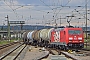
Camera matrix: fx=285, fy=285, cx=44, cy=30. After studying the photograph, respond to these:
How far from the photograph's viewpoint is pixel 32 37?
64.9m

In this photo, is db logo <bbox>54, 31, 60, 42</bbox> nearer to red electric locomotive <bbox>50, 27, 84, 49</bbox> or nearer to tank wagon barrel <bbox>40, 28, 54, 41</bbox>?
red electric locomotive <bbox>50, 27, 84, 49</bbox>

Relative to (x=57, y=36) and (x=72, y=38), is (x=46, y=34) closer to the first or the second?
(x=57, y=36)

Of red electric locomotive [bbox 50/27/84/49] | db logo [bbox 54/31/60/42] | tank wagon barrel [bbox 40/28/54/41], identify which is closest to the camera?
red electric locomotive [bbox 50/27/84/49]

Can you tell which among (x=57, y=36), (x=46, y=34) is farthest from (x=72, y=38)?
(x=46, y=34)

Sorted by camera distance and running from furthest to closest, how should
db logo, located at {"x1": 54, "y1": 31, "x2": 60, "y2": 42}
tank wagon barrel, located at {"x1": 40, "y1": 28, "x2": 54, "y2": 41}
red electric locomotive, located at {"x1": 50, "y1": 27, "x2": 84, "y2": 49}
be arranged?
1. tank wagon barrel, located at {"x1": 40, "y1": 28, "x2": 54, "y2": 41}
2. db logo, located at {"x1": 54, "y1": 31, "x2": 60, "y2": 42}
3. red electric locomotive, located at {"x1": 50, "y1": 27, "x2": 84, "y2": 49}

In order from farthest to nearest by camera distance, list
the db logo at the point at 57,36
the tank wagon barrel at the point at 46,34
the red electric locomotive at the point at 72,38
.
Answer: the tank wagon barrel at the point at 46,34
the db logo at the point at 57,36
the red electric locomotive at the point at 72,38

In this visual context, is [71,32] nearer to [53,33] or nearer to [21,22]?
[53,33]

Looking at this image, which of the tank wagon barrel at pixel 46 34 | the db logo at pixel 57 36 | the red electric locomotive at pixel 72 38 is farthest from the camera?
the tank wagon barrel at pixel 46 34

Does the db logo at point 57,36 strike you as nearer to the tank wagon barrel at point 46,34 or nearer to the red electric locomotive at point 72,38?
the red electric locomotive at point 72,38

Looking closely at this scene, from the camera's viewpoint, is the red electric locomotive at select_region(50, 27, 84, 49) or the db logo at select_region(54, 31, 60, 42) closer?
the red electric locomotive at select_region(50, 27, 84, 49)

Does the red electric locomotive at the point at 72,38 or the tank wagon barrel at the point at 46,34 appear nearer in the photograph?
the red electric locomotive at the point at 72,38

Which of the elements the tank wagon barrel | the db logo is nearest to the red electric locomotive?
the db logo

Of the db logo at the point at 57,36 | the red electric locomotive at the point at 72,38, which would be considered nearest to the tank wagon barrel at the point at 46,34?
the db logo at the point at 57,36

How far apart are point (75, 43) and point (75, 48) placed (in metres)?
0.66
